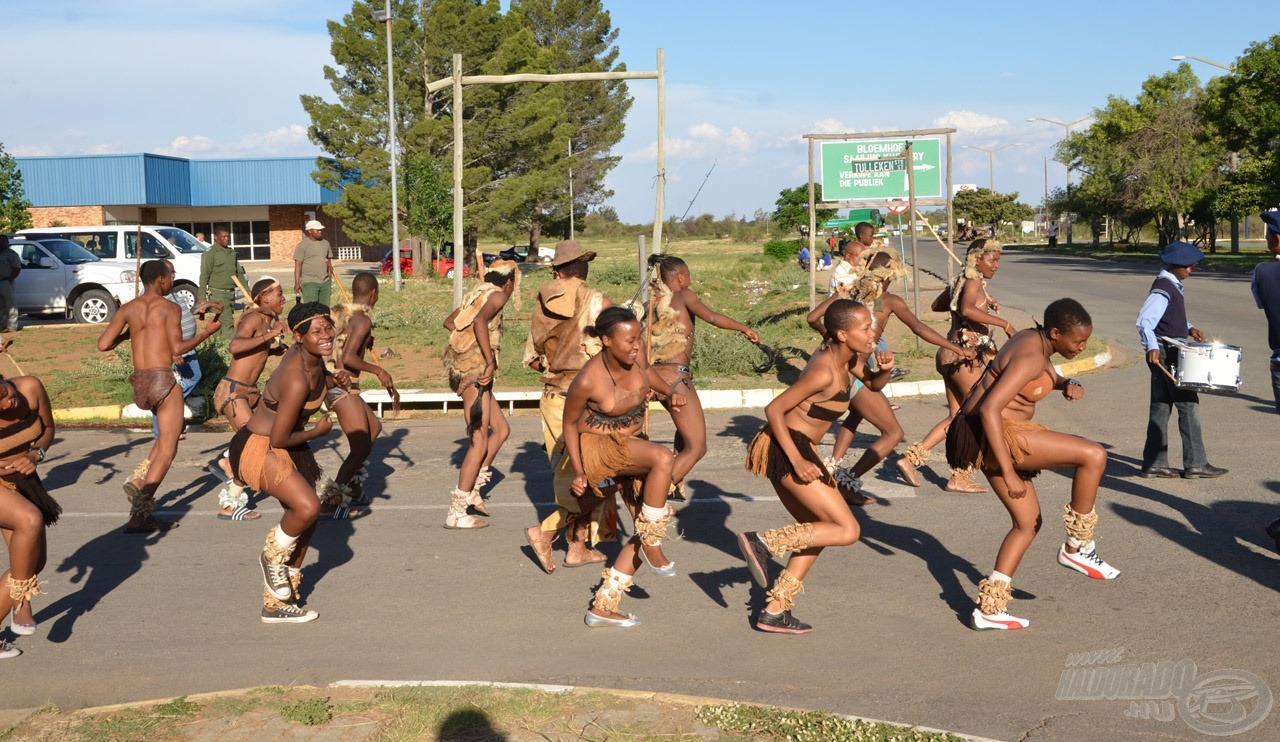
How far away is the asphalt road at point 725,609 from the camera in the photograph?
527 centimetres

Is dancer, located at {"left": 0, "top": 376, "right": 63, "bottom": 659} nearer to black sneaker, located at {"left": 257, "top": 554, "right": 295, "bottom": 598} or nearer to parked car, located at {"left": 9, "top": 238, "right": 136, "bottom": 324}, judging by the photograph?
black sneaker, located at {"left": 257, "top": 554, "right": 295, "bottom": 598}

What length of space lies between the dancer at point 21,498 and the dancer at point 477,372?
9.82ft

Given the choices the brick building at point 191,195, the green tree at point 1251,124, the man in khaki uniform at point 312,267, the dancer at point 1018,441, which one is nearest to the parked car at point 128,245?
the man in khaki uniform at point 312,267

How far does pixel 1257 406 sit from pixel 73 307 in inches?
757

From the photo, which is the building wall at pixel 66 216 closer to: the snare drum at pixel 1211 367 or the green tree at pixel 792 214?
the green tree at pixel 792 214

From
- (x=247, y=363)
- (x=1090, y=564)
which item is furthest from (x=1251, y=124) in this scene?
(x=247, y=363)

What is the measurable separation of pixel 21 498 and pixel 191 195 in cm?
4887

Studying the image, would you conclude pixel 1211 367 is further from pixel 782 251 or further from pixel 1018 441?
pixel 782 251

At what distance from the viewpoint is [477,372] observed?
8.57 m

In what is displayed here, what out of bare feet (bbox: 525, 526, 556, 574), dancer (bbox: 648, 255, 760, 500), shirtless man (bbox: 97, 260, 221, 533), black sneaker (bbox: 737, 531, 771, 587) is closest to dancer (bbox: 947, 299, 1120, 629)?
black sneaker (bbox: 737, 531, 771, 587)

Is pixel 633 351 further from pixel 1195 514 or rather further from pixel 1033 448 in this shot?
pixel 1195 514

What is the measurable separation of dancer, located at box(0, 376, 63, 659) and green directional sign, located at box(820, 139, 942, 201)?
1490cm

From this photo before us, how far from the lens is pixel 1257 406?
1218 cm

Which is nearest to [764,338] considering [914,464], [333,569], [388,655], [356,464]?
[914,464]
